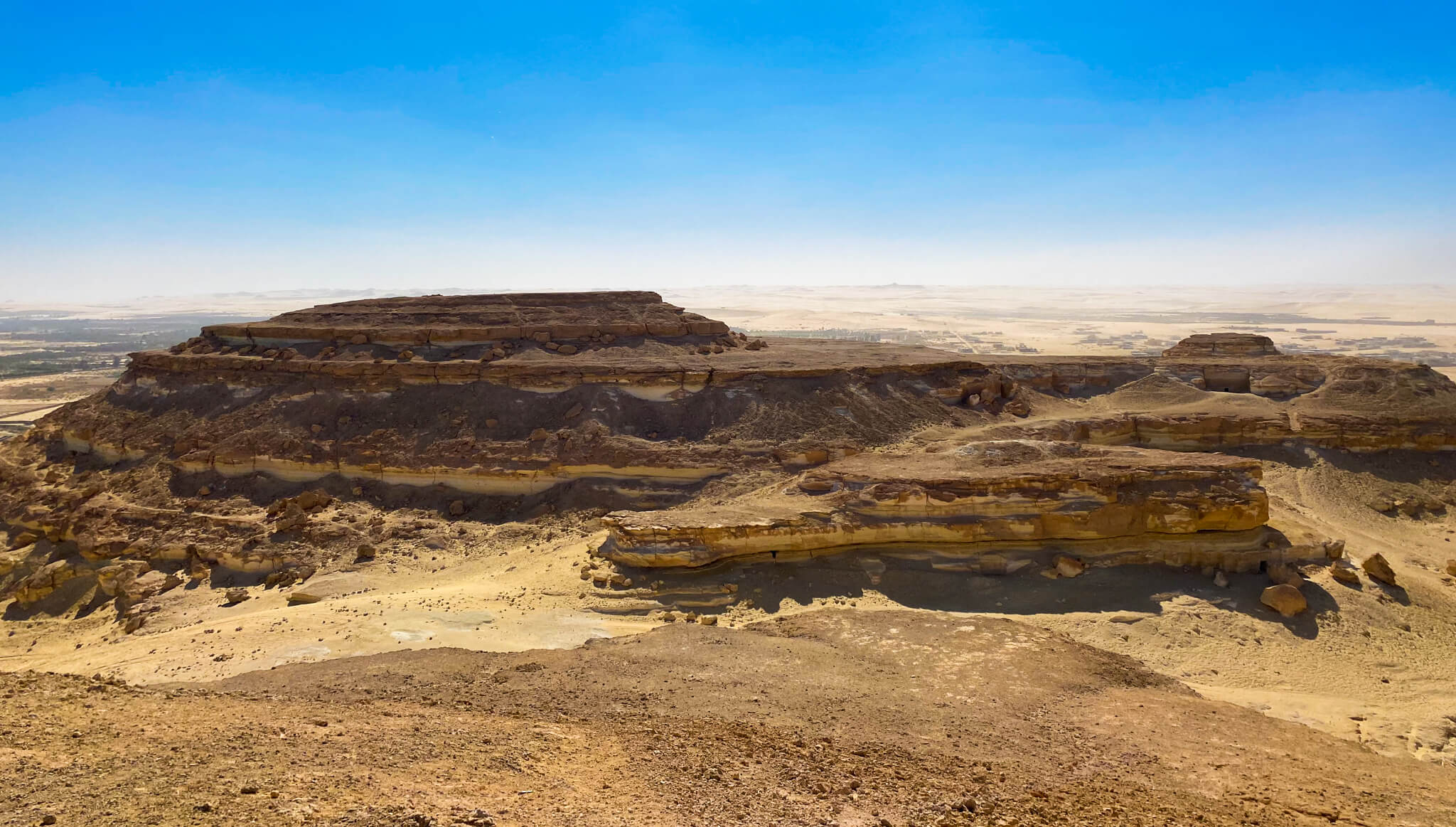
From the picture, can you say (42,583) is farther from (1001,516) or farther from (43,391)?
(43,391)

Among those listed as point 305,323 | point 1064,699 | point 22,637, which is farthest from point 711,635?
point 305,323

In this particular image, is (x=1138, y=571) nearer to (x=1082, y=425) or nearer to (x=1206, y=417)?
(x=1082, y=425)

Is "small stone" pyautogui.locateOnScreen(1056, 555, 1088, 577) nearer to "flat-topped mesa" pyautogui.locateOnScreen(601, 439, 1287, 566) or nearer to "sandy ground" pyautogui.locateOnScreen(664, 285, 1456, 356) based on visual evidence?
"flat-topped mesa" pyautogui.locateOnScreen(601, 439, 1287, 566)

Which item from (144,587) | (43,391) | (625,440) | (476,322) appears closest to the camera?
(144,587)

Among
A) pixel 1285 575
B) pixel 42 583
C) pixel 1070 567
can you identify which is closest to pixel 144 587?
pixel 42 583

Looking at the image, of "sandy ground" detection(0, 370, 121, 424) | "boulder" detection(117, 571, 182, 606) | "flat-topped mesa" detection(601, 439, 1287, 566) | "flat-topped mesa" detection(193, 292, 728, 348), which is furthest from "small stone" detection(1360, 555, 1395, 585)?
"sandy ground" detection(0, 370, 121, 424)

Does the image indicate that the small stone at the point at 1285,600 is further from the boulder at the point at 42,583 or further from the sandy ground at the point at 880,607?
the boulder at the point at 42,583

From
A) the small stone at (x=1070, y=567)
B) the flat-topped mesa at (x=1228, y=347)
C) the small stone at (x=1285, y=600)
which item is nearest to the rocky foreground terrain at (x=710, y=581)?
the small stone at (x=1285, y=600)
